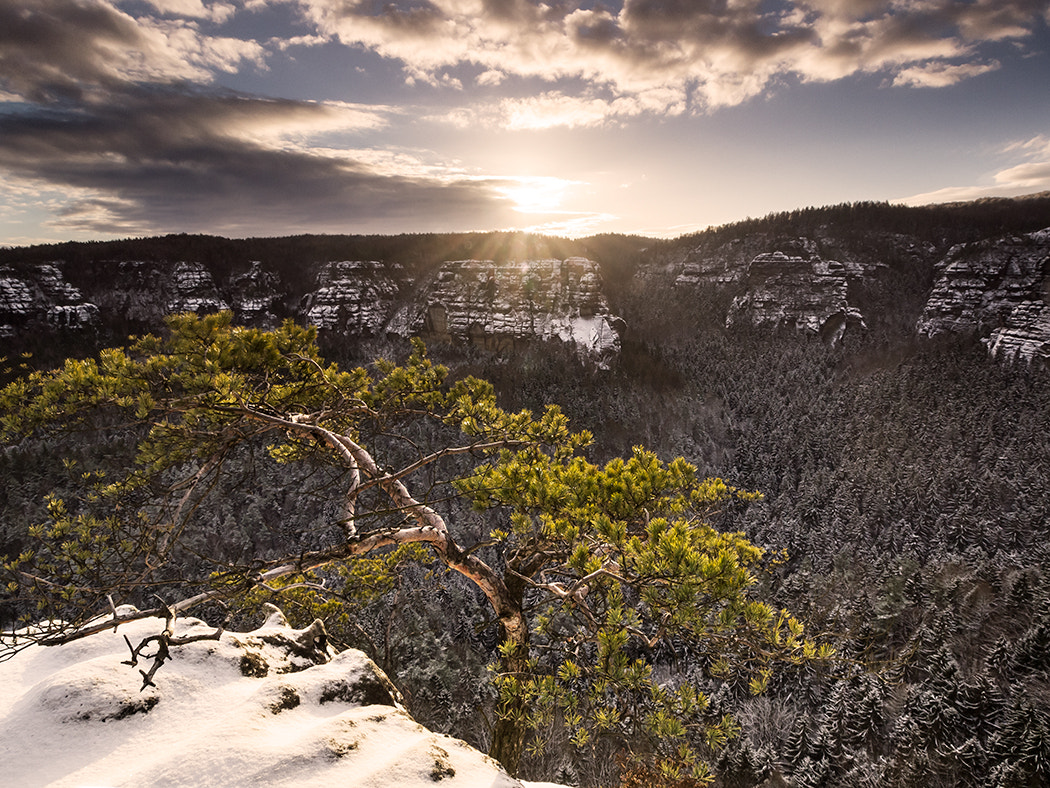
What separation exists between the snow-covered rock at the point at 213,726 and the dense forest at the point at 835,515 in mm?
1946

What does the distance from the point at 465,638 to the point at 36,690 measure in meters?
37.7

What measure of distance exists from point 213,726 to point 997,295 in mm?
127554

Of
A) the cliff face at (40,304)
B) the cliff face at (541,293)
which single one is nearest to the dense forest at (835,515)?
the cliff face at (541,293)

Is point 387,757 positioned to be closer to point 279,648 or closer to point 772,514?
point 279,648

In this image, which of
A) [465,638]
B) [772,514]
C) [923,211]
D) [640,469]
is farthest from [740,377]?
[640,469]

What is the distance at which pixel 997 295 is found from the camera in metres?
86.1

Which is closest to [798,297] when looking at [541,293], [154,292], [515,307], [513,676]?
[541,293]

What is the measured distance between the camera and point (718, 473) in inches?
2298

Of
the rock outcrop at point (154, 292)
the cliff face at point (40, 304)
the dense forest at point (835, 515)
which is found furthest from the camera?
the rock outcrop at point (154, 292)

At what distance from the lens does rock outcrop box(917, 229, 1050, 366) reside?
75625mm

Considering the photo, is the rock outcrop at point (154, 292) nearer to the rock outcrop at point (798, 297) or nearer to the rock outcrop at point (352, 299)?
the rock outcrop at point (352, 299)

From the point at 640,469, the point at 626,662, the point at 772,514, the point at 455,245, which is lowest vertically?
the point at 772,514

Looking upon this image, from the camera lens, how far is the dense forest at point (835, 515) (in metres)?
23.4

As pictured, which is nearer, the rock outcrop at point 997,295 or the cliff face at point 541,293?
the rock outcrop at point 997,295
